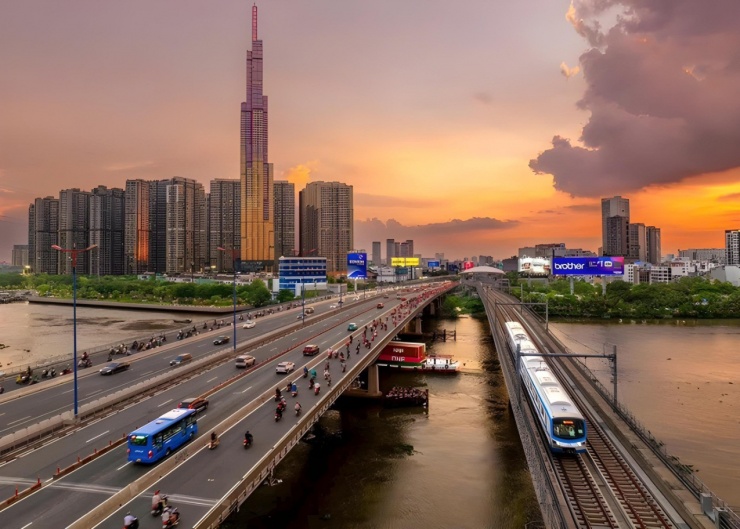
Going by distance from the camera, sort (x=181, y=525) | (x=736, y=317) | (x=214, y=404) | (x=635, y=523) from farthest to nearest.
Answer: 1. (x=736, y=317)
2. (x=214, y=404)
3. (x=635, y=523)
4. (x=181, y=525)

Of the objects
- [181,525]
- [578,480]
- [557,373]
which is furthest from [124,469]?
[557,373]

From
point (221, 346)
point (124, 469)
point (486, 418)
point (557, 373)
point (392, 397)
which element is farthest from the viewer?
point (221, 346)

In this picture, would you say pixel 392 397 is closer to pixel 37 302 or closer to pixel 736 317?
pixel 736 317

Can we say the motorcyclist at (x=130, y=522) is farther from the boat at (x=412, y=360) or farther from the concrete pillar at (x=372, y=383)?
the boat at (x=412, y=360)

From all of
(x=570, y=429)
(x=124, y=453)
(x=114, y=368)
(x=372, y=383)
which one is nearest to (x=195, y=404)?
(x=124, y=453)

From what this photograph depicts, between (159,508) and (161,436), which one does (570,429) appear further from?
(161,436)

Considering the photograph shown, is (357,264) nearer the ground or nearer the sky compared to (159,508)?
nearer the sky

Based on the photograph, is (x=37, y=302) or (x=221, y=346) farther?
(x=37, y=302)
